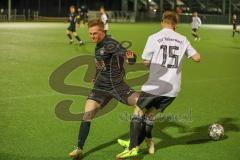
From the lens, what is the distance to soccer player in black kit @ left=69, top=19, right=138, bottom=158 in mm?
6633

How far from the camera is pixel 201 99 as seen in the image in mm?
11422

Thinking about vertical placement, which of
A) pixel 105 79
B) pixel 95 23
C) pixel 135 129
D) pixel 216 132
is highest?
pixel 95 23

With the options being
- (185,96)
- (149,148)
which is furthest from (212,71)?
(149,148)

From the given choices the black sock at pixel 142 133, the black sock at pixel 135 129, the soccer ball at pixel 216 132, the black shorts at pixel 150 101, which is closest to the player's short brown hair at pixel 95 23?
the black shorts at pixel 150 101

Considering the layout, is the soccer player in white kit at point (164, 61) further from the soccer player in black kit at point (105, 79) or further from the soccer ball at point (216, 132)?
the soccer ball at point (216, 132)

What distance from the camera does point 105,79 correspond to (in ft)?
22.2

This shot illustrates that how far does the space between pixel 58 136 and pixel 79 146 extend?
1.23 meters

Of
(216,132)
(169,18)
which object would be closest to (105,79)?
(169,18)

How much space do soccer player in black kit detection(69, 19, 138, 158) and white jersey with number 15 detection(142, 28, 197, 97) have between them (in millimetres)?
384

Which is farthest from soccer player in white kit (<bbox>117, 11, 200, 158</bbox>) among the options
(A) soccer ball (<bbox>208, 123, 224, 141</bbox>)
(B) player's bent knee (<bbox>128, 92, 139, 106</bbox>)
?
(A) soccer ball (<bbox>208, 123, 224, 141</bbox>)

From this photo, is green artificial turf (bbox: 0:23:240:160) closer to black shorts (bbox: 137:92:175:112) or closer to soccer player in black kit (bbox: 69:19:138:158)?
soccer player in black kit (bbox: 69:19:138:158)

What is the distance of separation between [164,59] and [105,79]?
36.9 inches

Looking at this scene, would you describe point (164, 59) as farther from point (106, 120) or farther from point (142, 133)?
point (106, 120)

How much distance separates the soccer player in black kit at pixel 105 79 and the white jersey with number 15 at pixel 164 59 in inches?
15.1
